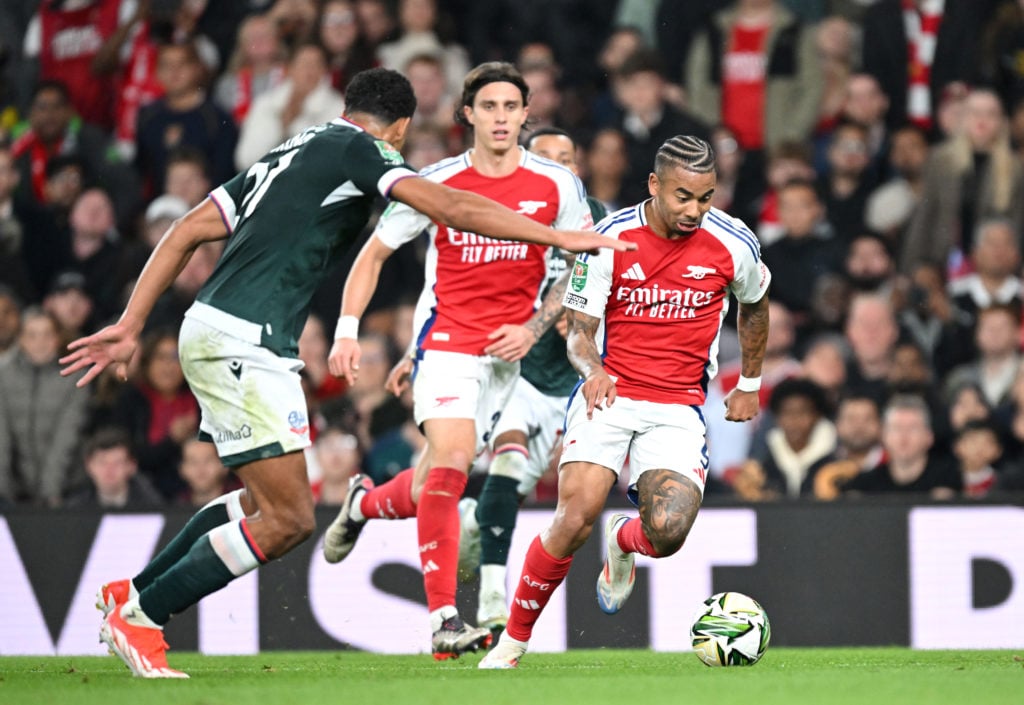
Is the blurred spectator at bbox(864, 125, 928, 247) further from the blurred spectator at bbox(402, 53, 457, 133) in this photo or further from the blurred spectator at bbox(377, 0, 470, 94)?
the blurred spectator at bbox(377, 0, 470, 94)

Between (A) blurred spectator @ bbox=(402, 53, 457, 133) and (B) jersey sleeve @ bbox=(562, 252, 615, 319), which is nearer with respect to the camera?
(B) jersey sleeve @ bbox=(562, 252, 615, 319)

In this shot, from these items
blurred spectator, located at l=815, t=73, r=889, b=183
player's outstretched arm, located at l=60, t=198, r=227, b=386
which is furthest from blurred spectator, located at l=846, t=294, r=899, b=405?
player's outstretched arm, located at l=60, t=198, r=227, b=386

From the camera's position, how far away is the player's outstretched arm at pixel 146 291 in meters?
6.68

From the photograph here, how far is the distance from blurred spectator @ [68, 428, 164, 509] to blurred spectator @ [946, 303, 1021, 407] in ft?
17.5

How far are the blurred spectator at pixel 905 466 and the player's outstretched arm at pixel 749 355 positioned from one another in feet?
10.2

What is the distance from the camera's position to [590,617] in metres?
10.0

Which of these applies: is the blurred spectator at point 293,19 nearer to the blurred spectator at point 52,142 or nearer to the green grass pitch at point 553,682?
the blurred spectator at point 52,142

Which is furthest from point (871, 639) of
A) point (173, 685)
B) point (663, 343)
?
point (173, 685)

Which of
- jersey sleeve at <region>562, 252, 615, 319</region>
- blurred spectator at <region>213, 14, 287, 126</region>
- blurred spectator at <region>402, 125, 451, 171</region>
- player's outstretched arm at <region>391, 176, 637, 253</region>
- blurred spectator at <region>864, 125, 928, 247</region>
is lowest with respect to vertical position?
jersey sleeve at <region>562, 252, 615, 319</region>

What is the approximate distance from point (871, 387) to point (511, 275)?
406 centimetres

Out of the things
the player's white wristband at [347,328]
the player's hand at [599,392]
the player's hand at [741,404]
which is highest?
the player's white wristband at [347,328]

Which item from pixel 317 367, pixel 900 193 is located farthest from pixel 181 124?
pixel 900 193

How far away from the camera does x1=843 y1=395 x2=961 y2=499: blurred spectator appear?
10625mm

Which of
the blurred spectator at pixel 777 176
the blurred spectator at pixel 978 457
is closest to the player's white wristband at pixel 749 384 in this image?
the blurred spectator at pixel 978 457
